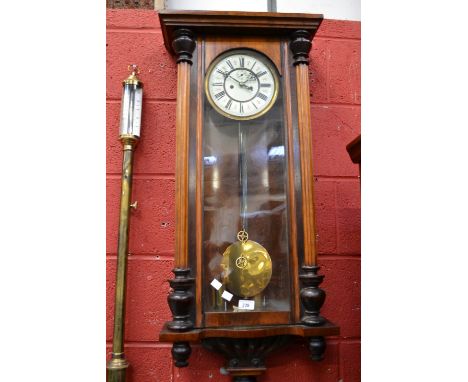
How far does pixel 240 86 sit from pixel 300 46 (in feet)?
0.54

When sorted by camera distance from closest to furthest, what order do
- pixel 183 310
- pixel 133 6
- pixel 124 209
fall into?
pixel 183 310 < pixel 124 209 < pixel 133 6

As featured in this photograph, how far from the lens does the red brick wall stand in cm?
114

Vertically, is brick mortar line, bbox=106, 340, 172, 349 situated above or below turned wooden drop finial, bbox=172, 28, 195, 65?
below

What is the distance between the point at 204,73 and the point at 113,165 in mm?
337

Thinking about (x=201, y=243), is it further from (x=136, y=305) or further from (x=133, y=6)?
(x=133, y=6)

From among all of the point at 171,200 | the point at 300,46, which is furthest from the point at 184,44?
the point at 171,200

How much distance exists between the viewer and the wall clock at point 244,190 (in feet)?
3.28

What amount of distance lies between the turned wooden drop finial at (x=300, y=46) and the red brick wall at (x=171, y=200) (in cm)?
19

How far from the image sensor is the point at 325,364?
1169mm

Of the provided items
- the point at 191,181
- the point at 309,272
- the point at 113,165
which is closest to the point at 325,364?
the point at 309,272

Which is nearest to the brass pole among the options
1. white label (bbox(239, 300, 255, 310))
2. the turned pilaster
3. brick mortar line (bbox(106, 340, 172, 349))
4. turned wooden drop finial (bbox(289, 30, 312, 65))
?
brick mortar line (bbox(106, 340, 172, 349))

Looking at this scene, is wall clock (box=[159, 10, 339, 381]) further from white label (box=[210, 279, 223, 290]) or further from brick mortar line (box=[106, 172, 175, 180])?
brick mortar line (box=[106, 172, 175, 180])

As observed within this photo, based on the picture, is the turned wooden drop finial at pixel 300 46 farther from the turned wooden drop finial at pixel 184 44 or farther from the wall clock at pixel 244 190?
the turned wooden drop finial at pixel 184 44

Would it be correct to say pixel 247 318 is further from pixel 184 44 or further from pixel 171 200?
pixel 184 44
